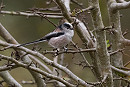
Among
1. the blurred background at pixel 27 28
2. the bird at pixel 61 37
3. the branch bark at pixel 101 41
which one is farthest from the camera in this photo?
the blurred background at pixel 27 28

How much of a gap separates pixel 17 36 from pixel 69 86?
183 inches

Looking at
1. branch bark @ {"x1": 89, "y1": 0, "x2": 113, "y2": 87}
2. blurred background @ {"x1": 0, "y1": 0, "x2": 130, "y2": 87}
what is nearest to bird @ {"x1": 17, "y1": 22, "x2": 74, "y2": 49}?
branch bark @ {"x1": 89, "y1": 0, "x2": 113, "y2": 87}

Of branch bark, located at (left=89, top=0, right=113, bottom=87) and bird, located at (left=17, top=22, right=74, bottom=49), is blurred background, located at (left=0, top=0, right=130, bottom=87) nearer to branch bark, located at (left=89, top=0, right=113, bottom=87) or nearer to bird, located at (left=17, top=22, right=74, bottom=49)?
bird, located at (left=17, top=22, right=74, bottom=49)

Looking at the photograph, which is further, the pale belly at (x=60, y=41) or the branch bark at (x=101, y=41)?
the pale belly at (x=60, y=41)

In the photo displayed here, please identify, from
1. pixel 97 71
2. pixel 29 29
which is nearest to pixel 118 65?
pixel 97 71

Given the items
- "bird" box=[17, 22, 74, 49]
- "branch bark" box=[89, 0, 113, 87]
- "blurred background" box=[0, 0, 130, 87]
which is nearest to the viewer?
"branch bark" box=[89, 0, 113, 87]

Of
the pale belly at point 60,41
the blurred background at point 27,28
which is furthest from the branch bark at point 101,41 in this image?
the blurred background at point 27,28

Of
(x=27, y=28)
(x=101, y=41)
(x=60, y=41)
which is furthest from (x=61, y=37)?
(x=27, y=28)

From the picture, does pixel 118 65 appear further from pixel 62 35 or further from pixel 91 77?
pixel 91 77

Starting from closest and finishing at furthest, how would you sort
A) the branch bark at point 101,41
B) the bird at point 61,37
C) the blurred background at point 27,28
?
1. the branch bark at point 101,41
2. the bird at point 61,37
3. the blurred background at point 27,28

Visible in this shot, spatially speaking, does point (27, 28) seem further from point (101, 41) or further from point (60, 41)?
point (101, 41)

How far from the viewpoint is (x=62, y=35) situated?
14.5ft

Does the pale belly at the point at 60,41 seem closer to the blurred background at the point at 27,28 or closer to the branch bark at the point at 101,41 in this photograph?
the branch bark at the point at 101,41

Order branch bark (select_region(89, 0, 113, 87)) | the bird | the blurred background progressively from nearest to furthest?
branch bark (select_region(89, 0, 113, 87)), the bird, the blurred background
